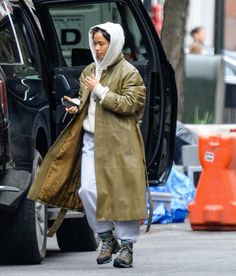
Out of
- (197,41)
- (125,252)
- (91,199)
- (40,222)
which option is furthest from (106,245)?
(197,41)

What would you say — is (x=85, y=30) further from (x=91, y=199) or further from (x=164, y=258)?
(x=91, y=199)

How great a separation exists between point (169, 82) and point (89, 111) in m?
1.76

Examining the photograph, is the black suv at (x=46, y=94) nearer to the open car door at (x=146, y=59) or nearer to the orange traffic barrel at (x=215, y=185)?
the open car door at (x=146, y=59)

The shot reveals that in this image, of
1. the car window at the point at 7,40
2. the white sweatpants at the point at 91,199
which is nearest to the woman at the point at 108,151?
the white sweatpants at the point at 91,199

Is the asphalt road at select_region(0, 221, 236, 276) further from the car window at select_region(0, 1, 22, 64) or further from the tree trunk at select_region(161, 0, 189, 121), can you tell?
the tree trunk at select_region(161, 0, 189, 121)

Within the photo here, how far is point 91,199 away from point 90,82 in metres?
0.75

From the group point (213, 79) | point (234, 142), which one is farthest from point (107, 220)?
point (213, 79)

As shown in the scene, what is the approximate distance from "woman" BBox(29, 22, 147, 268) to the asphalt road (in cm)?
27

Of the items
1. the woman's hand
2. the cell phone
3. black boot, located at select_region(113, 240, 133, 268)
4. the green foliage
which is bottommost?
the green foliage

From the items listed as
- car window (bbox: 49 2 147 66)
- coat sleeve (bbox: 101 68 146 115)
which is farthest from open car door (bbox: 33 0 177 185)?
coat sleeve (bbox: 101 68 146 115)

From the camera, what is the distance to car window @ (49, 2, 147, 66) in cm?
1082

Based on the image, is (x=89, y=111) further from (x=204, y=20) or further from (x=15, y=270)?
(x=204, y=20)

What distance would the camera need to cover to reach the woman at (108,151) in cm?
912

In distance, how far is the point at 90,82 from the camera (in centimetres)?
916
